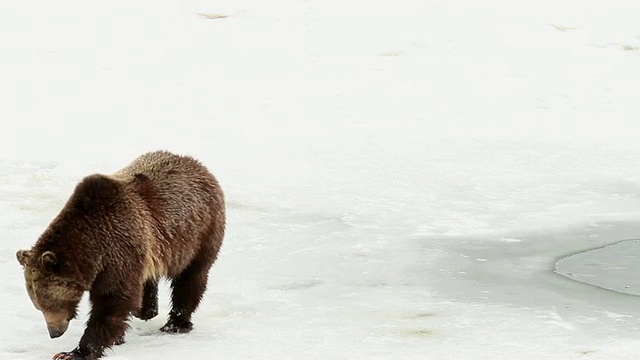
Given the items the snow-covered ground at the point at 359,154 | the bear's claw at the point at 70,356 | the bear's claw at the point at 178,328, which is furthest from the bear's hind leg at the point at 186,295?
the bear's claw at the point at 70,356

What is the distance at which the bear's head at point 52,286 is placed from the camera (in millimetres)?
5820

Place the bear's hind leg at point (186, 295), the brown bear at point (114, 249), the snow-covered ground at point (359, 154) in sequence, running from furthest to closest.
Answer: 1. the snow-covered ground at point (359, 154)
2. the bear's hind leg at point (186, 295)
3. the brown bear at point (114, 249)

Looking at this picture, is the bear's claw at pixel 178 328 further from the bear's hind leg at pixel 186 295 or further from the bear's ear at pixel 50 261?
the bear's ear at pixel 50 261

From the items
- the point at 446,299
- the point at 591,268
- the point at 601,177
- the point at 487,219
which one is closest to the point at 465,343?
the point at 446,299

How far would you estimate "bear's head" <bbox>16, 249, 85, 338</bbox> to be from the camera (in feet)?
19.1

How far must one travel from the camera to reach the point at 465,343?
667 centimetres

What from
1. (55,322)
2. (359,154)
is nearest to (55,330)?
(55,322)

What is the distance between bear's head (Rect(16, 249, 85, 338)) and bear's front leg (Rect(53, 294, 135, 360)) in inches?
5.2

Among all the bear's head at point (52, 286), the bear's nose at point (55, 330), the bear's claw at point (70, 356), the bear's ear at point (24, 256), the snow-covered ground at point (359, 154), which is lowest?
the snow-covered ground at point (359, 154)

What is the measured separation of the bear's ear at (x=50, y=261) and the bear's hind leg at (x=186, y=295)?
1.05 m

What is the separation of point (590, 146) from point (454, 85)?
283 centimetres

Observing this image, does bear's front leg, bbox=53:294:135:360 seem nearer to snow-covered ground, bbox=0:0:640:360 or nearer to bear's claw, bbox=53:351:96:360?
bear's claw, bbox=53:351:96:360

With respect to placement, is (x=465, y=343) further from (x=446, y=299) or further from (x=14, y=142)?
(x=14, y=142)

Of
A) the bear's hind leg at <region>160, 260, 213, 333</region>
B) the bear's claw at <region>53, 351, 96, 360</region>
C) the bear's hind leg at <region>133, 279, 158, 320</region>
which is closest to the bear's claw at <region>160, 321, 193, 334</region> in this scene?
the bear's hind leg at <region>160, 260, 213, 333</region>
